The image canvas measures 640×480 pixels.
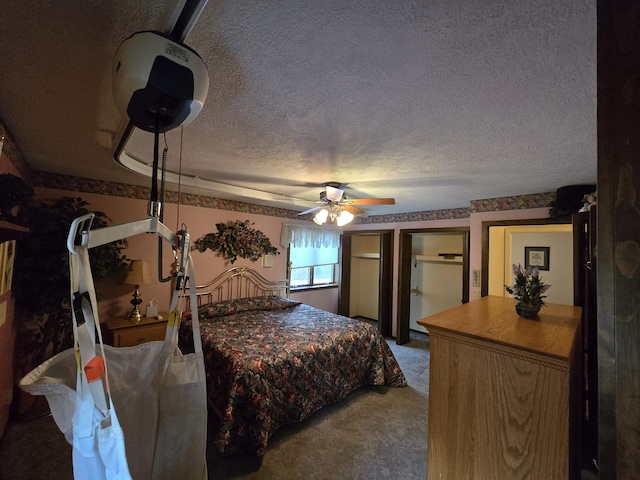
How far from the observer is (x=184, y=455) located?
3.18ft

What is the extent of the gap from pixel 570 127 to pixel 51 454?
13.1 ft

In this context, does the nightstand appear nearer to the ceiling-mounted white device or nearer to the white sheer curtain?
the white sheer curtain

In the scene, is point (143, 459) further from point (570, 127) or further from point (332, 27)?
point (570, 127)

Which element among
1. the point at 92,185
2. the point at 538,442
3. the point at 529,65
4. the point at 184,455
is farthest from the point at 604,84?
the point at 92,185

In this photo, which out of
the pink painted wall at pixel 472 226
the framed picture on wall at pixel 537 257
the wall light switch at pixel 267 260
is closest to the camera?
the framed picture on wall at pixel 537 257

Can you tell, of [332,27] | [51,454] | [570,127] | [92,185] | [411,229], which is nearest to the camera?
[332,27]

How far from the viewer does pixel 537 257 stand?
117 inches

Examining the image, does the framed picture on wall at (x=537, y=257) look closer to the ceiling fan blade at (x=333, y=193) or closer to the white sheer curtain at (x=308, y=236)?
the ceiling fan blade at (x=333, y=193)

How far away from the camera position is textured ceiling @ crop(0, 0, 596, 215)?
779 millimetres

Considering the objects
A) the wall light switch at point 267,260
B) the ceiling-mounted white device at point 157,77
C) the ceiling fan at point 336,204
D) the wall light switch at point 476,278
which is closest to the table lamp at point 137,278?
the wall light switch at point 267,260

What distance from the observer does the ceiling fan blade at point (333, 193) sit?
263 cm

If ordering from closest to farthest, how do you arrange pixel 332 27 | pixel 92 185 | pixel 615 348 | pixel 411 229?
pixel 615 348, pixel 332 27, pixel 92 185, pixel 411 229

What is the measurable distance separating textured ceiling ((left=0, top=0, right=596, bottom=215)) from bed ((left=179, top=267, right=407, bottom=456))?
5.34ft

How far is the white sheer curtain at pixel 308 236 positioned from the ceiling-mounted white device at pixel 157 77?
3.46 metres
